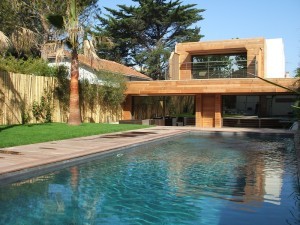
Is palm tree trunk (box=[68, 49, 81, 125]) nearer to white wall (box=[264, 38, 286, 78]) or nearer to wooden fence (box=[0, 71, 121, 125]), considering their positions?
wooden fence (box=[0, 71, 121, 125])

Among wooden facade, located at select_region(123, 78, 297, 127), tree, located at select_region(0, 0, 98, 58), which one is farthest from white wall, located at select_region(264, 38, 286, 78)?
tree, located at select_region(0, 0, 98, 58)

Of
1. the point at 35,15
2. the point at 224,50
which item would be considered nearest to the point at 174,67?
the point at 224,50

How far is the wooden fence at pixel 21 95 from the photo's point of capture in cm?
1772

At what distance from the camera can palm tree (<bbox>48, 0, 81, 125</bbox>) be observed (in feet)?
63.8

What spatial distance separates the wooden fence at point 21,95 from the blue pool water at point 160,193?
8.54 meters

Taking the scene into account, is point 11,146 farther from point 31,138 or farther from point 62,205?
point 62,205

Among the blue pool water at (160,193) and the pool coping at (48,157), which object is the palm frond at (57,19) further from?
the blue pool water at (160,193)

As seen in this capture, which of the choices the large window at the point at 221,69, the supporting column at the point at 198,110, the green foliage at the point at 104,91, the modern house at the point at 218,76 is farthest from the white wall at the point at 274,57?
the green foliage at the point at 104,91

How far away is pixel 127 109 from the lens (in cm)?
2933

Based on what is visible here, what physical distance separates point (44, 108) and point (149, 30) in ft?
90.6

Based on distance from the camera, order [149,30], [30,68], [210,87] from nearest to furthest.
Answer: [30,68] → [210,87] → [149,30]

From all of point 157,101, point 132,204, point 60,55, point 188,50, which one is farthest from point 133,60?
point 132,204

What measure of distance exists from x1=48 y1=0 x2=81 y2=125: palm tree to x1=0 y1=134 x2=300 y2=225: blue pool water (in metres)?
9.18

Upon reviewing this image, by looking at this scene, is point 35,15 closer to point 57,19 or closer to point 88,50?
point 57,19
